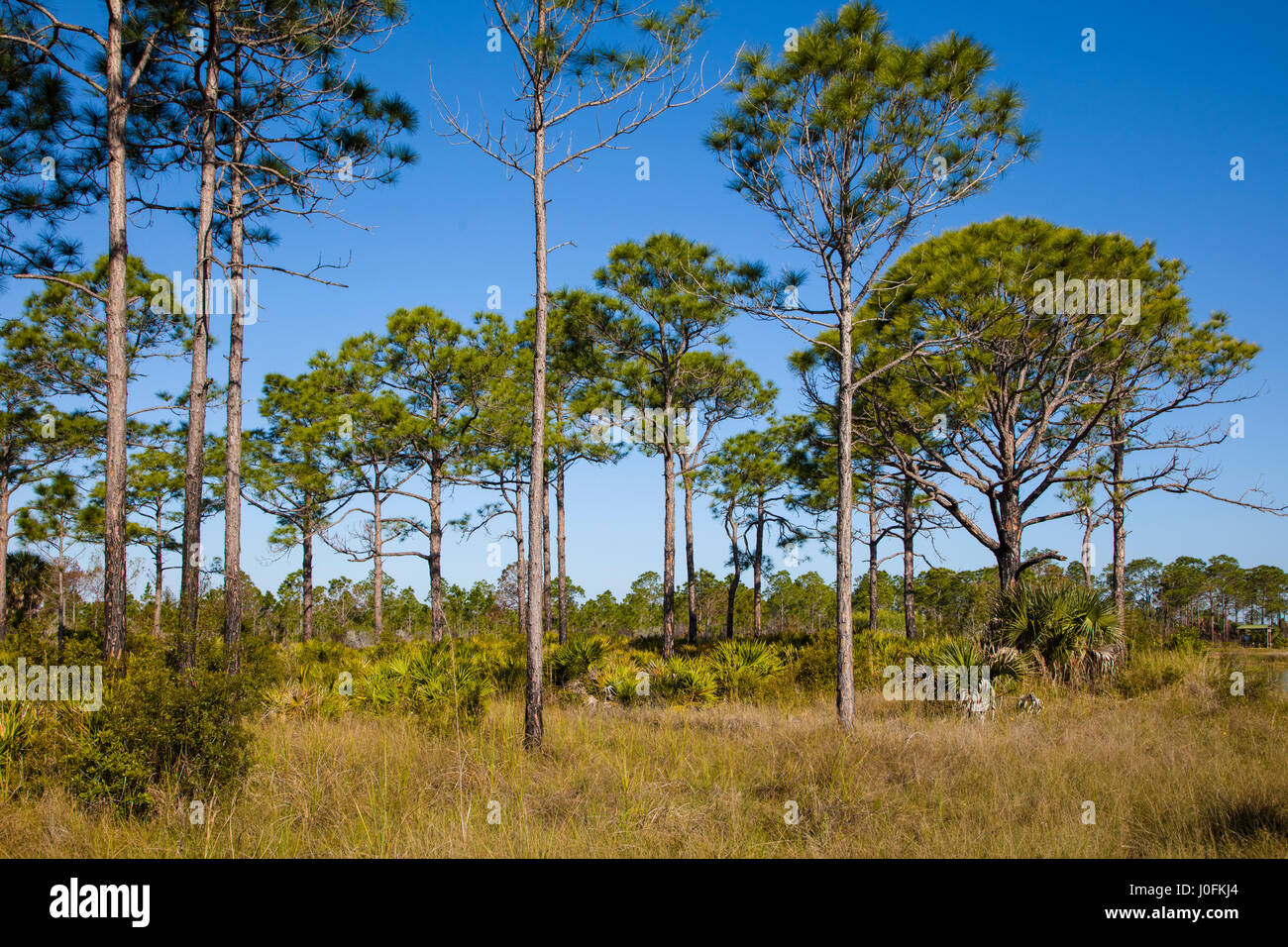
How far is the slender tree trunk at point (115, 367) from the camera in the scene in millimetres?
9094

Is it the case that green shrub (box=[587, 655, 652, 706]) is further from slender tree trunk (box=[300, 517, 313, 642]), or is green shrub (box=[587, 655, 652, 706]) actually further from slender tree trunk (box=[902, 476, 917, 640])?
slender tree trunk (box=[300, 517, 313, 642])

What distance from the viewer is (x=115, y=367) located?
9195 mm

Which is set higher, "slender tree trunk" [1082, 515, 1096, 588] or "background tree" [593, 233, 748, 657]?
"background tree" [593, 233, 748, 657]

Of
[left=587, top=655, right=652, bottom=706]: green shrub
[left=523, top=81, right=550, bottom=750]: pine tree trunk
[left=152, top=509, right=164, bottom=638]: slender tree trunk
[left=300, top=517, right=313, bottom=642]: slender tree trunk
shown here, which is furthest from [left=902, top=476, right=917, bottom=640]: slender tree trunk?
[left=152, top=509, right=164, bottom=638]: slender tree trunk

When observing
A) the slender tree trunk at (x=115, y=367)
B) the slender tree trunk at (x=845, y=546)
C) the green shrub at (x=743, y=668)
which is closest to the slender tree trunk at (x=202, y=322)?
the slender tree trunk at (x=115, y=367)

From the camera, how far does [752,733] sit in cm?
809

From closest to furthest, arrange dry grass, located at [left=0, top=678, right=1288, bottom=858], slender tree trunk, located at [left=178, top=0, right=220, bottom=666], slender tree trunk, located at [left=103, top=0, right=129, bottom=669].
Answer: dry grass, located at [left=0, top=678, right=1288, bottom=858], slender tree trunk, located at [left=103, top=0, right=129, bottom=669], slender tree trunk, located at [left=178, top=0, right=220, bottom=666]

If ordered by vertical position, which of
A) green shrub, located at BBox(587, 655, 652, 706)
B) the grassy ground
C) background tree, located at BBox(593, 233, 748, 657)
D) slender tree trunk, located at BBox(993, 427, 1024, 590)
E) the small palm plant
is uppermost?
background tree, located at BBox(593, 233, 748, 657)

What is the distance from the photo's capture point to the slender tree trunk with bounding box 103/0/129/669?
29.8 ft

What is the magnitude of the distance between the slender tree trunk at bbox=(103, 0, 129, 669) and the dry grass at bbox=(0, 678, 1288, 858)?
297 centimetres

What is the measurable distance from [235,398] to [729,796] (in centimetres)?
1033

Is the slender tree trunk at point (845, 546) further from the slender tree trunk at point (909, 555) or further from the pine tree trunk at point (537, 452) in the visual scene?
the slender tree trunk at point (909, 555)
